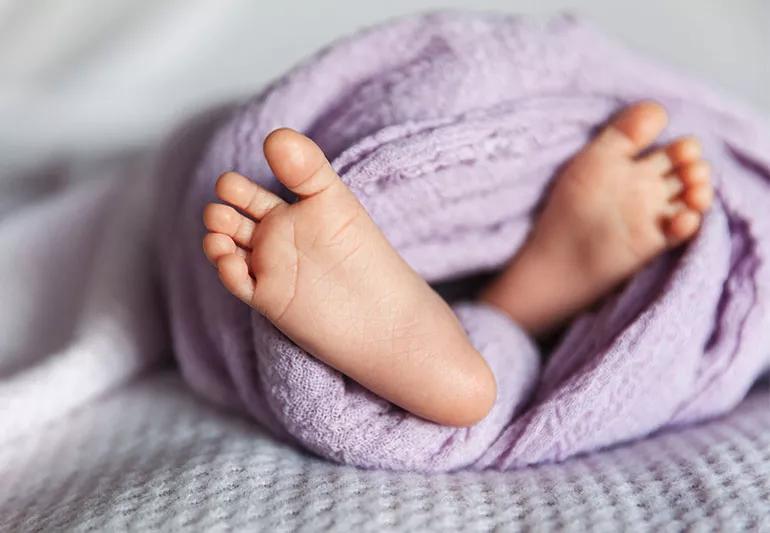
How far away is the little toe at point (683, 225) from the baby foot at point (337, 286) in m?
0.20

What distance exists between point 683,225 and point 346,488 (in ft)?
1.06

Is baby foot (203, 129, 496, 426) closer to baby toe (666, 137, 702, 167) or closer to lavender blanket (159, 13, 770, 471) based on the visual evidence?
lavender blanket (159, 13, 770, 471)

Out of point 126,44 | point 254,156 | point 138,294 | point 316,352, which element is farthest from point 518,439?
point 126,44

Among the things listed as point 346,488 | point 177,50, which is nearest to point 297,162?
point 346,488

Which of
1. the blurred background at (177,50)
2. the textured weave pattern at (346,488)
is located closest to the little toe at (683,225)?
the textured weave pattern at (346,488)

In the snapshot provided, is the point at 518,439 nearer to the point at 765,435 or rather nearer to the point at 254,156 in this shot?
the point at 765,435

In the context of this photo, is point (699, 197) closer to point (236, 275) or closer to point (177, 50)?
point (236, 275)

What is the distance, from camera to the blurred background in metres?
1.06

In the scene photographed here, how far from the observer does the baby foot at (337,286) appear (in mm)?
544

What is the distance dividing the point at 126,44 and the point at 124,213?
0.31 metres

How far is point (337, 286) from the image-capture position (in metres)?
0.56

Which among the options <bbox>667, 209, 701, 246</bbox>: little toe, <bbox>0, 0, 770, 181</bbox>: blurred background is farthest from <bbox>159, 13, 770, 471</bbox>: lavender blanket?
<bbox>0, 0, 770, 181</bbox>: blurred background

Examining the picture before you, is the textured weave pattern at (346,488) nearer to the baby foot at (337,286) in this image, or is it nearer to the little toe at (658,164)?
the baby foot at (337,286)

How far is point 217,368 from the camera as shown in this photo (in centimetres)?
74
